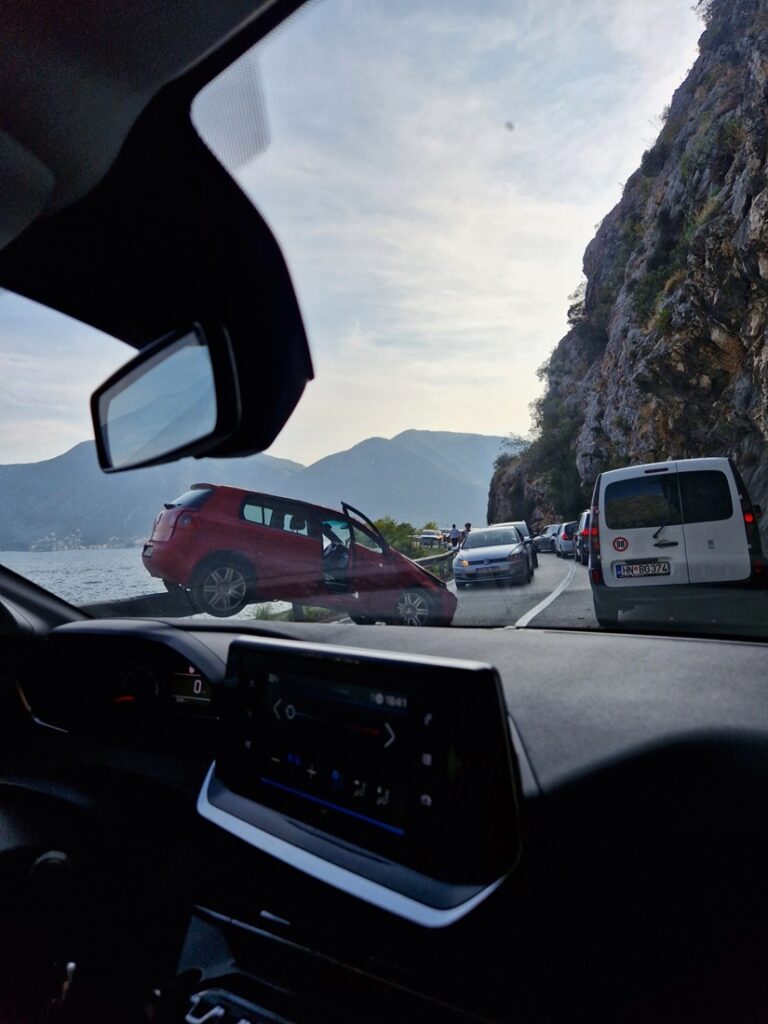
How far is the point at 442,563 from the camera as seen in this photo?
736 centimetres

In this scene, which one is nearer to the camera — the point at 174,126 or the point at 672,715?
the point at 672,715

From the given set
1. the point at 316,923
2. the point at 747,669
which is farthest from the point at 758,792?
the point at 316,923

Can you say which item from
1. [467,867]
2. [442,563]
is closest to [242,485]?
[467,867]

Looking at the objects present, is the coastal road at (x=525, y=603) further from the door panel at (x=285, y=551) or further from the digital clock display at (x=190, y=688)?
the digital clock display at (x=190, y=688)

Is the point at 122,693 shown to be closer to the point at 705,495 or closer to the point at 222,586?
the point at 222,586

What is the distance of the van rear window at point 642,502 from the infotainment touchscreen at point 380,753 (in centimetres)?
591

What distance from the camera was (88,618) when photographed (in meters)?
3.41

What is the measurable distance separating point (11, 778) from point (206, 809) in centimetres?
135

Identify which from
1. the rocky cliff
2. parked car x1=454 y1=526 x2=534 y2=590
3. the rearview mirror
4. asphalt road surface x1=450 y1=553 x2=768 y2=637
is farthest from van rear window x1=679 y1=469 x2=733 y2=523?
the rocky cliff

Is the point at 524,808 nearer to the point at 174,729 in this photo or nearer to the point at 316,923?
the point at 316,923

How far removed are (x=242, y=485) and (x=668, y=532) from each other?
4.65m

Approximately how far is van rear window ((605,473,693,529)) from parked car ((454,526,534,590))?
1.08 meters

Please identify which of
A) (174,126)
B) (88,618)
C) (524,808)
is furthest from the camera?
(88,618)

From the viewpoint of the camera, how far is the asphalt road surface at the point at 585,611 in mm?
2693
